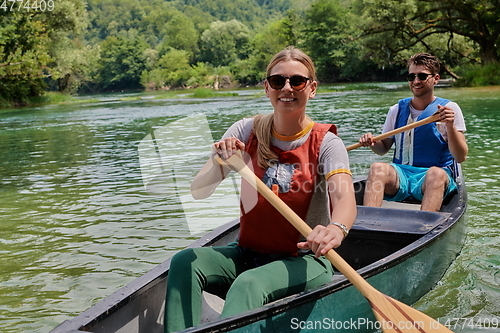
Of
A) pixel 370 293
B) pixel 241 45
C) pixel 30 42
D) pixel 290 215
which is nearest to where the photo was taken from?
pixel 290 215

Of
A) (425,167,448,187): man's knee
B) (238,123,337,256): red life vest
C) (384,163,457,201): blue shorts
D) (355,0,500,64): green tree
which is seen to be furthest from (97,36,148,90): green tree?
(238,123,337,256): red life vest

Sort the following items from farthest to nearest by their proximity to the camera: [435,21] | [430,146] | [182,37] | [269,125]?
[182,37], [435,21], [430,146], [269,125]

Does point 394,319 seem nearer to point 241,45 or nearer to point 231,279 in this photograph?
point 231,279

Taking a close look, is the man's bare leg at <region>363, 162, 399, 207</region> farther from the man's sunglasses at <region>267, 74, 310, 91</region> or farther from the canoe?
the man's sunglasses at <region>267, 74, 310, 91</region>

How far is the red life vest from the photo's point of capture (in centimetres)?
261

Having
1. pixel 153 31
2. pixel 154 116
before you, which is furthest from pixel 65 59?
pixel 153 31

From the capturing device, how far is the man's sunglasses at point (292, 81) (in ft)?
8.45

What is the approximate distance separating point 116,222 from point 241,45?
83.4 meters

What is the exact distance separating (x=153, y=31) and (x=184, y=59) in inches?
3328

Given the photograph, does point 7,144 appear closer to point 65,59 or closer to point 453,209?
point 453,209

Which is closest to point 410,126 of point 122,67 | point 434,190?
point 434,190

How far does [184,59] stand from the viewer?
81250 mm

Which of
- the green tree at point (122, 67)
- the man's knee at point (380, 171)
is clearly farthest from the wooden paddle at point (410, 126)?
the green tree at point (122, 67)

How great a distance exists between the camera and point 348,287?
2791mm
